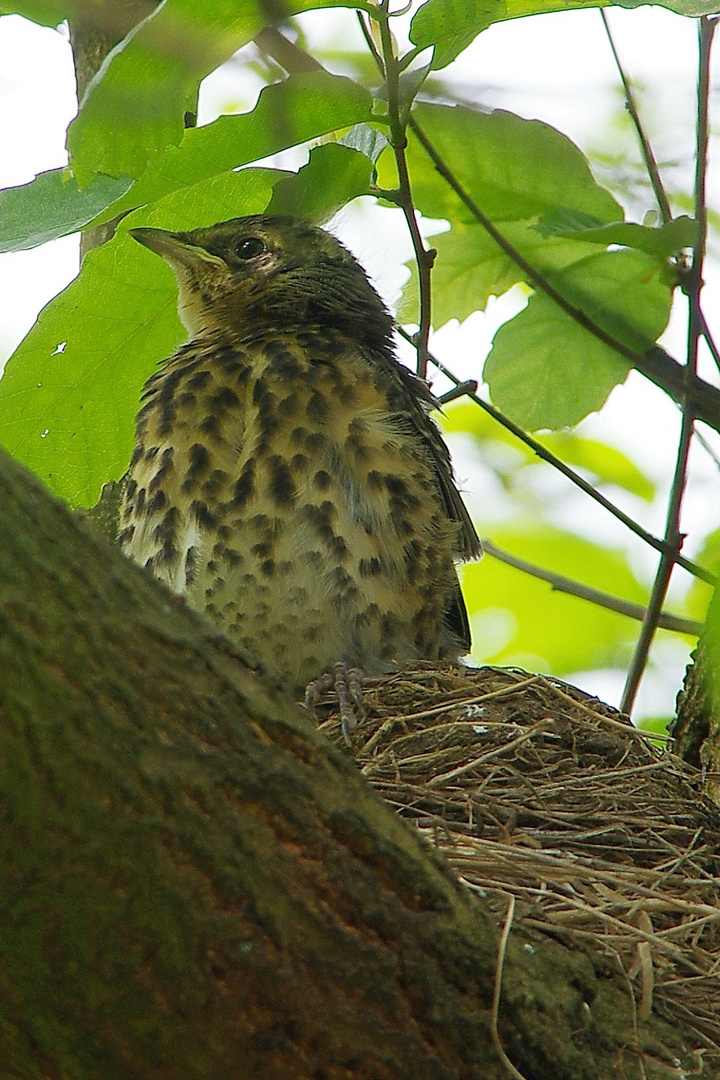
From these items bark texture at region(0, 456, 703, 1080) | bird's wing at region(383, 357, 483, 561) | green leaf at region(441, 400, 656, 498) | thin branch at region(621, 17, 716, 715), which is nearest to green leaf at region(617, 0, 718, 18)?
thin branch at region(621, 17, 716, 715)

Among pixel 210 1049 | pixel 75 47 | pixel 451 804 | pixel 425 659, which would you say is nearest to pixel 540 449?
pixel 425 659

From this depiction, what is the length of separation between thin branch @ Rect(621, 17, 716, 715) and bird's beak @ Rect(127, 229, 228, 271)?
46.1 inches

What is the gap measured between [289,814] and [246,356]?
208cm

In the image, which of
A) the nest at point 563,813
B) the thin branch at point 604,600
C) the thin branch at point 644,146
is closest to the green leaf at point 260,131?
the thin branch at point 644,146

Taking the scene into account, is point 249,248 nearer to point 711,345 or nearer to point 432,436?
point 432,436

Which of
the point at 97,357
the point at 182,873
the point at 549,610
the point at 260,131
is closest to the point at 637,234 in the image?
the point at 260,131

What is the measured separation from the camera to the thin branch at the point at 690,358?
2895 millimetres

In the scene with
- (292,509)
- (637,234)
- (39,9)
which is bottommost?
(292,509)

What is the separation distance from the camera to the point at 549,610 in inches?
179

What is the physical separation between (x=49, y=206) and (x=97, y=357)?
54 cm

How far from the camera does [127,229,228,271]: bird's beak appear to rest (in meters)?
3.06

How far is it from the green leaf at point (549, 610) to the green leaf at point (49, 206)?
2383 mm

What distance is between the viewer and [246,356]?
11.1 ft

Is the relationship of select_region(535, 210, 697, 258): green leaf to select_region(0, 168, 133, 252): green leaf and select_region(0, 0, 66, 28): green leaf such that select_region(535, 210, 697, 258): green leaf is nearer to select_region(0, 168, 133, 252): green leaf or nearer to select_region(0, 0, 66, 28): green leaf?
select_region(0, 168, 133, 252): green leaf
